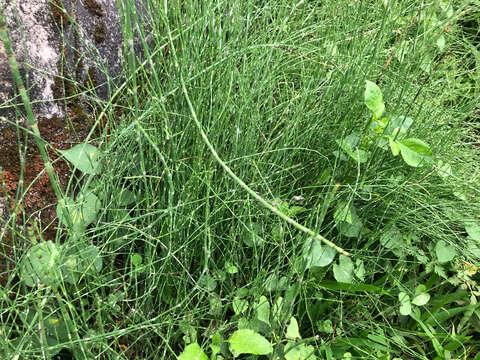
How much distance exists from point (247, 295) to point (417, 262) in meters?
0.48

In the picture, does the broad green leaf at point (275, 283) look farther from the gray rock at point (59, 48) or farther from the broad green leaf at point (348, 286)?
the gray rock at point (59, 48)

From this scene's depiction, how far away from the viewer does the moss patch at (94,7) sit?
1.04 metres

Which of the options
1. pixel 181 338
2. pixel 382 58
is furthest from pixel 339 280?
pixel 382 58

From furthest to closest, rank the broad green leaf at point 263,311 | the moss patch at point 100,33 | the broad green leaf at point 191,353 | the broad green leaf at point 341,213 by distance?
the moss patch at point 100,33 → the broad green leaf at point 341,213 → the broad green leaf at point 263,311 → the broad green leaf at point 191,353

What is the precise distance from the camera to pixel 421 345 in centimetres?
105

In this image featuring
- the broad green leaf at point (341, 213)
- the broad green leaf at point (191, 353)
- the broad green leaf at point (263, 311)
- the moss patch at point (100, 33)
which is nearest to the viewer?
the broad green leaf at point (191, 353)

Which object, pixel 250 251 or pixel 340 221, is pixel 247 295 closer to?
pixel 250 251

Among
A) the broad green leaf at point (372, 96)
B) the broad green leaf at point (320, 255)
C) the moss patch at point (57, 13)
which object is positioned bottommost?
the broad green leaf at point (320, 255)

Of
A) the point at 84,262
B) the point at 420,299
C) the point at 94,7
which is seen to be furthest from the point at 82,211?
the point at 420,299

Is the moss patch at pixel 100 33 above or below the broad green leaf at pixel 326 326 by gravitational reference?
above

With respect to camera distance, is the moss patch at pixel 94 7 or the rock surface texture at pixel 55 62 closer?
the rock surface texture at pixel 55 62

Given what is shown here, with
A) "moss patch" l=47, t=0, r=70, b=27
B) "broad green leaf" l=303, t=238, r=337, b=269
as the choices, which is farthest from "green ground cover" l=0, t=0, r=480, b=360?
"moss patch" l=47, t=0, r=70, b=27

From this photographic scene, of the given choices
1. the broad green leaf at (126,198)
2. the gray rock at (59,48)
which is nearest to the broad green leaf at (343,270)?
the broad green leaf at (126,198)

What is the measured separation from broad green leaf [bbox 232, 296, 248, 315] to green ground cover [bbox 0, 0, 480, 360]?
1 cm
